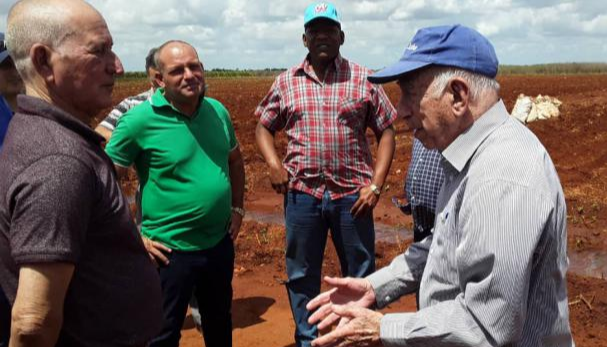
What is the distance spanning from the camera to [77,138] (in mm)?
1956

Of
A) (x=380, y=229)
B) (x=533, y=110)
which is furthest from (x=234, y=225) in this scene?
(x=533, y=110)

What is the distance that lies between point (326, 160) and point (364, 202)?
14.0 inches

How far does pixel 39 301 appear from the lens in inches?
73.0

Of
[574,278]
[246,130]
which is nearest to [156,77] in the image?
[574,278]

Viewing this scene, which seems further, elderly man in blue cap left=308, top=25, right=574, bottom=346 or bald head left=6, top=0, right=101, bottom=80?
bald head left=6, top=0, right=101, bottom=80

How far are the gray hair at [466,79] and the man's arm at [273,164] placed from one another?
7.99ft

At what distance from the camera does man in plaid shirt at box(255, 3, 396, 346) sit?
4.14m

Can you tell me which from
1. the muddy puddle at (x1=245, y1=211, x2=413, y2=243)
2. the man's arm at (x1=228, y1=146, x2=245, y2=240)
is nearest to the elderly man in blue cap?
the man's arm at (x1=228, y1=146, x2=245, y2=240)

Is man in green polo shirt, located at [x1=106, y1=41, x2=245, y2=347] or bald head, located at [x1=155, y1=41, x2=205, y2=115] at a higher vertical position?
bald head, located at [x1=155, y1=41, x2=205, y2=115]

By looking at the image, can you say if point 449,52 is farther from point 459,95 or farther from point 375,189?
point 375,189

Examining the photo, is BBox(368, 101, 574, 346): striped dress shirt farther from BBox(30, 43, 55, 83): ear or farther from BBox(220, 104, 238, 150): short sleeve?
BBox(220, 104, 238, 150): short sleeve

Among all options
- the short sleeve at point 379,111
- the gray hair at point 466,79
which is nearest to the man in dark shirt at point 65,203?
the gray hair at point 466,79

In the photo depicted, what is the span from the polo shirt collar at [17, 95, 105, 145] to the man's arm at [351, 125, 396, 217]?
237cm

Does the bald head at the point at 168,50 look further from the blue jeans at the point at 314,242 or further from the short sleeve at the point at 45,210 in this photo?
the short sleeve at the point at 45,210
